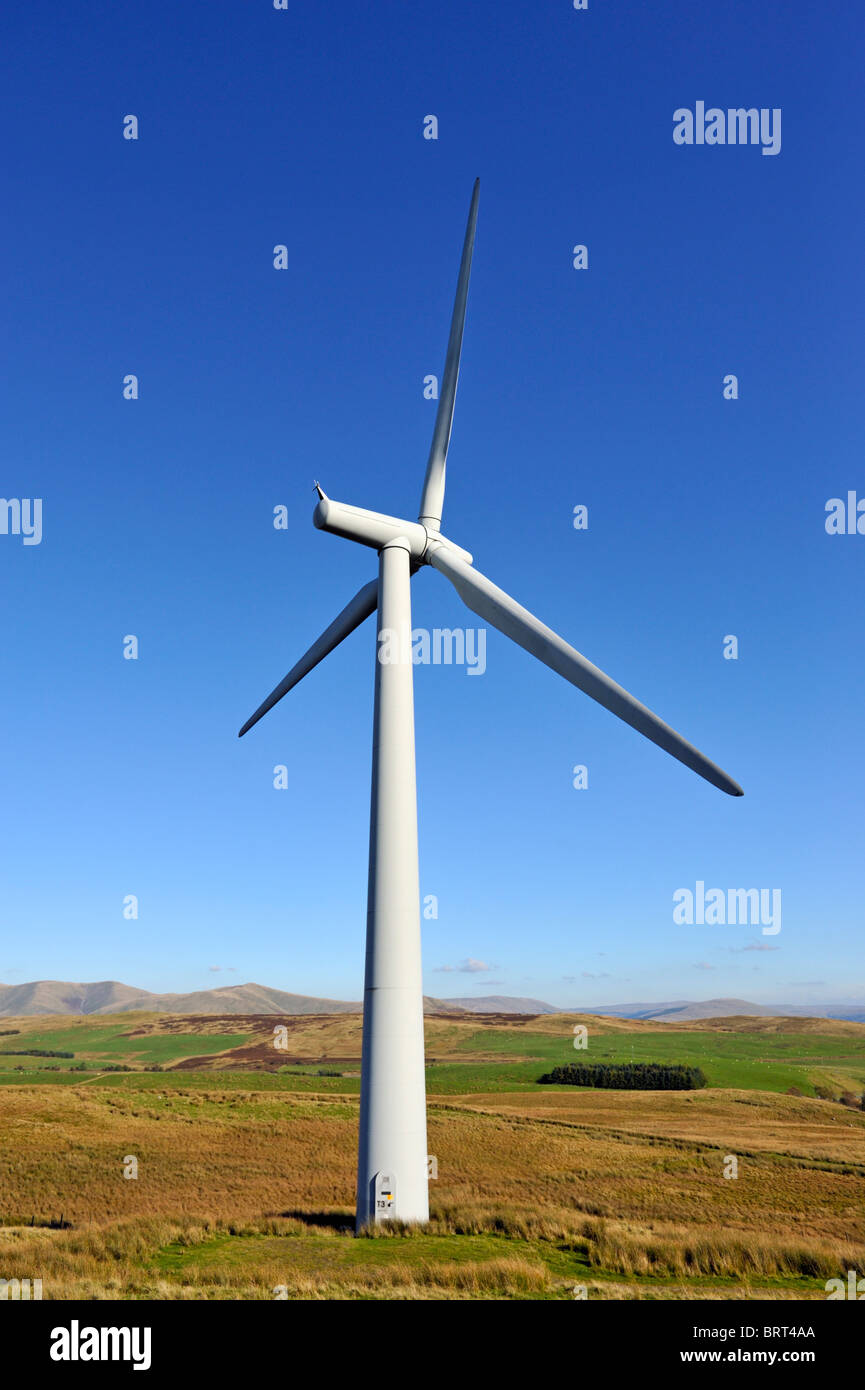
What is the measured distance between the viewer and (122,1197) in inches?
1179

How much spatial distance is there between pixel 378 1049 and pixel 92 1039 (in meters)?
144

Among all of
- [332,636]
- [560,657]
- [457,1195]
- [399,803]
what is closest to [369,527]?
[332,636]

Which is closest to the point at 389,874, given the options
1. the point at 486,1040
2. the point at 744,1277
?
the point at 744,1277

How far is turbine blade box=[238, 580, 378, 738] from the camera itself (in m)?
29.6

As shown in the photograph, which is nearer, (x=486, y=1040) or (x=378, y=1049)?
(x=378, y=1049)

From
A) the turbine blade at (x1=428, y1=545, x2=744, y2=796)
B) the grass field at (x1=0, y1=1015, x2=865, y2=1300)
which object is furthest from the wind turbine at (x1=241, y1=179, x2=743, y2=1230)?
the grass field at (x1=0, y1=1015, x2=865, y2=1300)

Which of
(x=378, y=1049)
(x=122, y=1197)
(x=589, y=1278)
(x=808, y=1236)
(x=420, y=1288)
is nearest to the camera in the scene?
(x=420, y=1288)

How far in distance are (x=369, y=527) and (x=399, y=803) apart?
8726 millimetres

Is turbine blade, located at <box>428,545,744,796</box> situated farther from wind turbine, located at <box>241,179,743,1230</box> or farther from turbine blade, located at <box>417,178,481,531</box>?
turbine blade, located at <box>417,178,481,531</box>

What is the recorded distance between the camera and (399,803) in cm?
2516

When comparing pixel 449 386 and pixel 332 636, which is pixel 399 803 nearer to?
pixel 332 636

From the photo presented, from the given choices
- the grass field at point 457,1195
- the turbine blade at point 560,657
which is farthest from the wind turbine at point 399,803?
the grass field at point 457,1195
